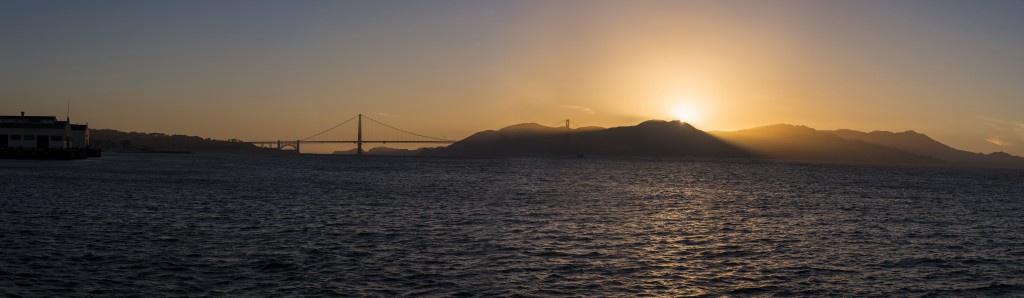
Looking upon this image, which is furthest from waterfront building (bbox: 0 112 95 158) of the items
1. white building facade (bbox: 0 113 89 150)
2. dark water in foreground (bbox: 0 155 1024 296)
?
dark water in foreground (bbox: 0 155 1024 296)

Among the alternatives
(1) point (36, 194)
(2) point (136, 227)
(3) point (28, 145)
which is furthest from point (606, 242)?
(3) point (28, 145)

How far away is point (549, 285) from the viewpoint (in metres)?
26.0

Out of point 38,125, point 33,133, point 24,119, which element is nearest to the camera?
point 33,133

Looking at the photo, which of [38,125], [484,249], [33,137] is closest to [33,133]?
[33,137]

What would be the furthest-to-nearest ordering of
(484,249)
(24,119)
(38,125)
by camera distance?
(24,119) < (38,125) < (484,249)

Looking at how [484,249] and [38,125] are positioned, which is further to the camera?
[38,125]

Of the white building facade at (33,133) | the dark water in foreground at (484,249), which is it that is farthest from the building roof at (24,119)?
the dark water in foreground at (484,249)

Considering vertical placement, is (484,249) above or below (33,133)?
below

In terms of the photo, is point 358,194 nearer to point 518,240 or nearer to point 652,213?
point 652,213

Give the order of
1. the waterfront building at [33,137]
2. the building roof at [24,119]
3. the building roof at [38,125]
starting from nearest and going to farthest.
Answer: the waterfront building at [33,137], the building roof at [38,125], the building roof at [24,119]

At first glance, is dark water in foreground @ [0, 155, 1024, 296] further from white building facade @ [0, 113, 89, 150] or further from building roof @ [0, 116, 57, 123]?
building roof @ [0, 116, 57, 123]

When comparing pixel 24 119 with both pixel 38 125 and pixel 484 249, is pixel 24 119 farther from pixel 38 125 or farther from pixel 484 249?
pixel 484 249

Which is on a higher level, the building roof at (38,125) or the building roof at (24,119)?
the building roof at (24,119)

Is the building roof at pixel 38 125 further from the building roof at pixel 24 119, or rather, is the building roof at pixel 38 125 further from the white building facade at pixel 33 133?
the building roof at pixel 24 119
